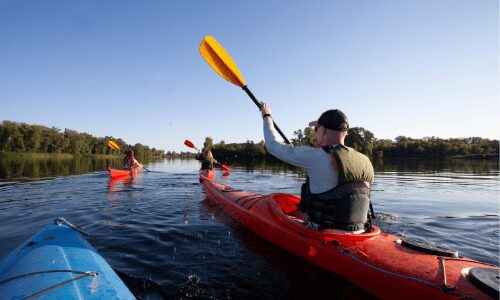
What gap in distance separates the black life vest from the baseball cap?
26 centimetres

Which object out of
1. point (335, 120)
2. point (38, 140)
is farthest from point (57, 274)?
point (38, 140)

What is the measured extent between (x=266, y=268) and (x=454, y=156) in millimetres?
83940

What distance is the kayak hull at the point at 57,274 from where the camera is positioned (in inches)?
85.2

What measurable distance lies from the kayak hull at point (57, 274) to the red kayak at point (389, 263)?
2.30 meters

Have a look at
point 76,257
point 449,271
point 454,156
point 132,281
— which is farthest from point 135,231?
point 454,156

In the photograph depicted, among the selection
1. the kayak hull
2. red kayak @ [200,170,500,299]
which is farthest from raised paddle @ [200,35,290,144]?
the kayak hull

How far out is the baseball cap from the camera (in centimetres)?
333

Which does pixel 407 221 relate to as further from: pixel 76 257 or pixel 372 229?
pixel 76 257

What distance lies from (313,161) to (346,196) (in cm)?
57

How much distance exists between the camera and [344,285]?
324 centimetres

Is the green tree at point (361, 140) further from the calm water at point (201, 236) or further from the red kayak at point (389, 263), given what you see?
the red kayak at point (389, 263)

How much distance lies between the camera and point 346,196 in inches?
127

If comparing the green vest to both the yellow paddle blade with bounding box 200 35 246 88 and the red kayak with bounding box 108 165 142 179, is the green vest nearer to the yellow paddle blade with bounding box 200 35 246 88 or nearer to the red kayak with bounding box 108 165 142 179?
the yellow paddle blade with bounding box 200 35 246 88

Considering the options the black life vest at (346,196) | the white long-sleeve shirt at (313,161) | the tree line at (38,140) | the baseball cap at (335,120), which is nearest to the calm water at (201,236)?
the black life vest at (346,196)
